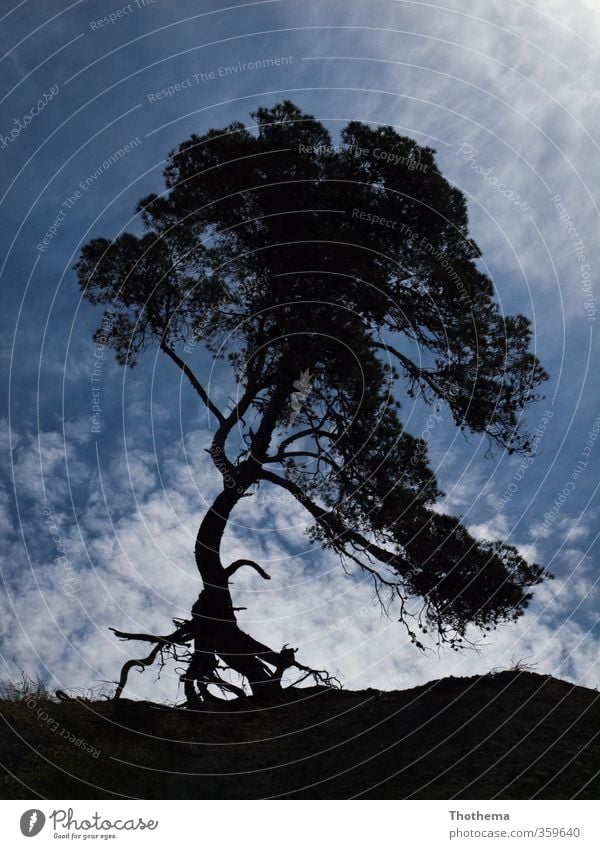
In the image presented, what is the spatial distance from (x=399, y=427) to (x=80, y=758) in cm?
829

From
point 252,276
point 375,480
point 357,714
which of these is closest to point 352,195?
point 252,276

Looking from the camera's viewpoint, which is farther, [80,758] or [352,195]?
[352,195]

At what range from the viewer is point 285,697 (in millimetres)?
12664

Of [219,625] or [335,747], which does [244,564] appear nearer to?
[219,625]

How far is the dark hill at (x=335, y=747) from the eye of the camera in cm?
725

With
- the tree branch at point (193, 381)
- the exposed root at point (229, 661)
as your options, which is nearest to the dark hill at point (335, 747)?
the exposed root at point (229, 661)

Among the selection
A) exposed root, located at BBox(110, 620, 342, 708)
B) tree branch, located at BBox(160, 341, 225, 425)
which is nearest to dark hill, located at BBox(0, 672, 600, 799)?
exposed root, located at BBox(110, 620, 342, 708)

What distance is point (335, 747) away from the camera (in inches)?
369

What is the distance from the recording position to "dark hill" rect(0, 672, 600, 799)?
725cm

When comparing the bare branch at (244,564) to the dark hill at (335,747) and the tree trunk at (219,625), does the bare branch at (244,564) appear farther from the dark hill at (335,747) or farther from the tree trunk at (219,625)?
the dark hill at (335,747)

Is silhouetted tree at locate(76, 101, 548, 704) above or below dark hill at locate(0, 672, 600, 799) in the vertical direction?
above

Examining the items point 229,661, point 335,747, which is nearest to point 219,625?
point 229,661

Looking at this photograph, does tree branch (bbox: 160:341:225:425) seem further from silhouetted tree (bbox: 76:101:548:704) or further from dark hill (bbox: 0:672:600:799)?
dark hill (bbox: 0:672:600:799)

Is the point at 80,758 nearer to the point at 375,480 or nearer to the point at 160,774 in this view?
the point at 160,774
